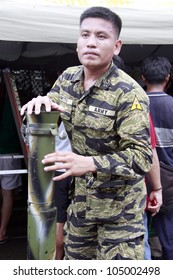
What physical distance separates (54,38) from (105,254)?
164 centimetres

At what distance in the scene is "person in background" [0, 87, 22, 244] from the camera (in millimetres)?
4418

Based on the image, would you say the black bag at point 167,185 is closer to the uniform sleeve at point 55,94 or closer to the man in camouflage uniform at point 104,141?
the man in camouflage uniform at point 104,141

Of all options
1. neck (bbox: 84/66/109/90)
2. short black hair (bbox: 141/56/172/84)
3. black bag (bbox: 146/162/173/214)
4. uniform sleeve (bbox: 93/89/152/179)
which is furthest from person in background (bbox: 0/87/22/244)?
uniform sleeve (bbox: 93/89/152/179)

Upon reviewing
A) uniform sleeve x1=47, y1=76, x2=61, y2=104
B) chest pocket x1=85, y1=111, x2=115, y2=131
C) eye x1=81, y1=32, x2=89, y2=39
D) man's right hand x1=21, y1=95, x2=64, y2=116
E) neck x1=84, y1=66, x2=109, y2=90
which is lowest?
chest pocket x1=85, y1=111, x2=115, y2=131

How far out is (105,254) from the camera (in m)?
2.08

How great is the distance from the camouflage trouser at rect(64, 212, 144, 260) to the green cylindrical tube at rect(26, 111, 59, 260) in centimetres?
50

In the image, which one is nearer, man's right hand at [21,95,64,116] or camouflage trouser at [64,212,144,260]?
man's right hand at [21,95,64,116]

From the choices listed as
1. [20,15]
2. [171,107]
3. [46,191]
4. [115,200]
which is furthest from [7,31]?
[46,191]

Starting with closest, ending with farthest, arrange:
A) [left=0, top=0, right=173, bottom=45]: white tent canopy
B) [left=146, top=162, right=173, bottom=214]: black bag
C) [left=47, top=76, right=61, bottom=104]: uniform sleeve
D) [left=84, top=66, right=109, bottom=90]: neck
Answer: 1. [left=84, top=66, right=109, bottom=90]: neck
2. [left=47, top=76, right=61, bottom=104]: uniform sleeve
3. [left=0, top=0, right=173, bottom=45]: white tent canopy
4. [left=146, top=162, right=173, bottom=214]: black bag

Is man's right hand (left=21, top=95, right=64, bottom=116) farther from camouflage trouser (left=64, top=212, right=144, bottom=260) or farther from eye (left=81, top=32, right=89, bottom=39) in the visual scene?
camouflage trouser (left=64, top=212, right=144, bottom=260)

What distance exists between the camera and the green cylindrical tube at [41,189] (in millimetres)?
1535

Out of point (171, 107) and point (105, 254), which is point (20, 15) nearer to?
point (171, 107)

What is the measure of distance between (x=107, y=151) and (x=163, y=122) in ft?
4.28

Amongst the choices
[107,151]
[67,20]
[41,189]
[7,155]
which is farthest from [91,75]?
[7,155]
